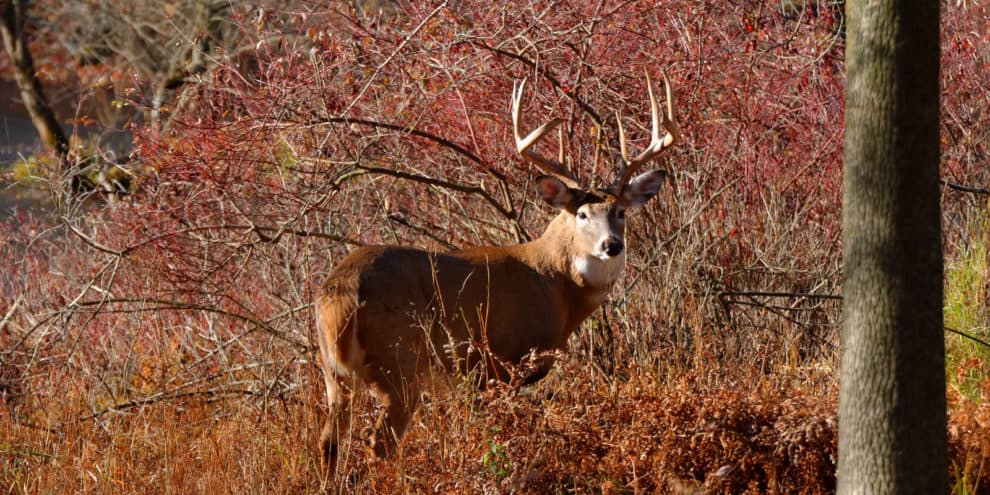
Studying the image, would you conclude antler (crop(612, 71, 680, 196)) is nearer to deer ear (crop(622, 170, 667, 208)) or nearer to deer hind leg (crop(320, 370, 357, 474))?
deer ear (crop(622, 170, 667, 208))

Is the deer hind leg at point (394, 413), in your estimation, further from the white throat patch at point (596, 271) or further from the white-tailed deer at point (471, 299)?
the white throat patch at point (596, 271)

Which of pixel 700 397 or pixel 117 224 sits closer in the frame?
pixel 700 397

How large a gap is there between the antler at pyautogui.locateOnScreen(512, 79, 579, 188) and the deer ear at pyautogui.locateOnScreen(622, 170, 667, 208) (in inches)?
11.4

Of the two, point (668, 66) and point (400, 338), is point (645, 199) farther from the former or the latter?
point (400, 338)

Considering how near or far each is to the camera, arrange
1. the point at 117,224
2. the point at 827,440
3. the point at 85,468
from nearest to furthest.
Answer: the point at 827,440 < the point at 85,468 < the point at 117,224

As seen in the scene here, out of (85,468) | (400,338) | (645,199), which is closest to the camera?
(85,468)

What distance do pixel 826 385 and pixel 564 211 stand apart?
5.61 ft

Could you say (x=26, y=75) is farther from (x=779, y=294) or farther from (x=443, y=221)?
(x=779, y=294)

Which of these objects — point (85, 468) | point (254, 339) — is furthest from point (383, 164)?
point (85, 468)

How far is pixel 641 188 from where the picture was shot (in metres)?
6.84

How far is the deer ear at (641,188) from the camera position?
22.3ft

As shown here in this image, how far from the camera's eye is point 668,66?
755cm

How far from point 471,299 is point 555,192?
79cm

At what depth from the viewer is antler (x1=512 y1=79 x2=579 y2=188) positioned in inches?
249
